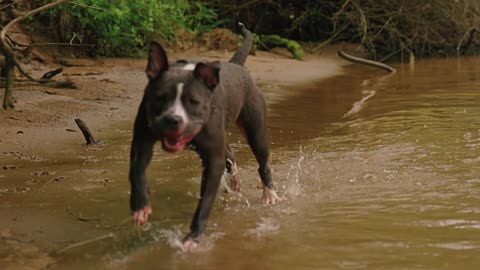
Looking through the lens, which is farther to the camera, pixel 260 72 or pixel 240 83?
pixel 260 72

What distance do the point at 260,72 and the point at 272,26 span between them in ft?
21.5

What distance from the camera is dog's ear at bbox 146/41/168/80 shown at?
4562mm

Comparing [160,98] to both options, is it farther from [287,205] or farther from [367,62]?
[367,62]

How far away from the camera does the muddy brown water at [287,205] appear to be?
14.7 ft

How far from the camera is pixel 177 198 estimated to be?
5.95 meters

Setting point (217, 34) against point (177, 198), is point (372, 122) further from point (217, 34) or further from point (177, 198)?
point (217, 34)

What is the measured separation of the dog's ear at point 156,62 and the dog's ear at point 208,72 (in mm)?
201

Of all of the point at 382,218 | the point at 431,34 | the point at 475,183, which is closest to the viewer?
the point at 382,218

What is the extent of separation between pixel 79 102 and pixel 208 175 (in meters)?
5.46

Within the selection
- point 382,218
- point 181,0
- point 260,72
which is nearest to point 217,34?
point 181,0

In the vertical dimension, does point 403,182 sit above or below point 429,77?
above

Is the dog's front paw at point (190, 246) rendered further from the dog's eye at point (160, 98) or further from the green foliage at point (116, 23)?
the green foliage at point (116, 23)

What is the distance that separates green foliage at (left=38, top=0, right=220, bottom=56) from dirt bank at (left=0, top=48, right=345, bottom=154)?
0.39m

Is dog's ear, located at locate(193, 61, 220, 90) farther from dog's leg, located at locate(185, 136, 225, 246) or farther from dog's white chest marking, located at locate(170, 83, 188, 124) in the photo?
dog's leg, located at locate(185, 136, 225, 246)
